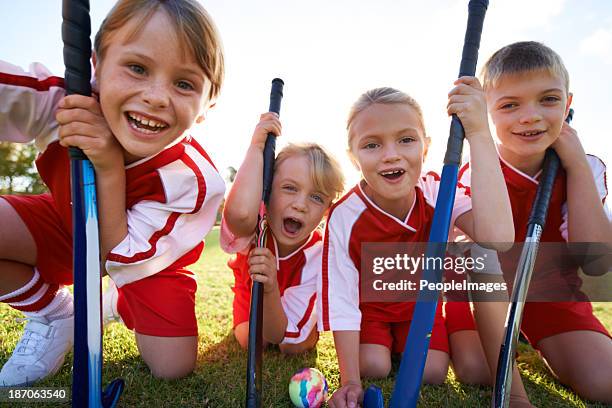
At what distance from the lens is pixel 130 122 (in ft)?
6.22

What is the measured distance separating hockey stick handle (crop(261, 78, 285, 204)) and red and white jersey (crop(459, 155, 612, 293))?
41.7 inches

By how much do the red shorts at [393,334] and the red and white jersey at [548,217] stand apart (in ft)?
1.58

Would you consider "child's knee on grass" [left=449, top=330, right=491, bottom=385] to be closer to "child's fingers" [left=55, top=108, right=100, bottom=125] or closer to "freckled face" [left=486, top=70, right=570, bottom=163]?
"freckled face" [left=486, top=70, right=570, bottom=163]

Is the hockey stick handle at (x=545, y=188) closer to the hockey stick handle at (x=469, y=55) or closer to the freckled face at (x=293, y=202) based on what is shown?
the hockey stick handle at (x=469, y=55)

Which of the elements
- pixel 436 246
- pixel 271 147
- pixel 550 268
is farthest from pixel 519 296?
pixel 271 147

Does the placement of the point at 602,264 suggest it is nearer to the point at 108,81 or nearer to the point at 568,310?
the point at 568,310

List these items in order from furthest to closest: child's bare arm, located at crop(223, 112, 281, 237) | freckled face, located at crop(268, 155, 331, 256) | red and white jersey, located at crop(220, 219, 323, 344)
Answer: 1. red and white jersey, located at crop(220, 219, 323, 344)
2. freckled face, located at crop(268, 155, 331, 256)
3. child's bare arm, located at crop(223, 112, 281, 237)

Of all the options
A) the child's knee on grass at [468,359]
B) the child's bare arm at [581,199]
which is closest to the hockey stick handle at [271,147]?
the child's knee on grass at [468,359]

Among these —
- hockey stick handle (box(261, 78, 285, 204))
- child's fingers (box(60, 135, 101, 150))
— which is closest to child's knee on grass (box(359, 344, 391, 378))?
hockey stick handle (box(261, 78, 285, 204))

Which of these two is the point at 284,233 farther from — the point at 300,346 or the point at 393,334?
the point at 393,334

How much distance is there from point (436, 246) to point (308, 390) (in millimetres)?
811

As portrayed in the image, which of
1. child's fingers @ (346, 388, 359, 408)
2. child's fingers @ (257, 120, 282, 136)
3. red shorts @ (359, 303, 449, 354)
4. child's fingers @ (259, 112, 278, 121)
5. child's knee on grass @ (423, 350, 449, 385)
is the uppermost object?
child's fingers @ (259, 112, 278, 121)

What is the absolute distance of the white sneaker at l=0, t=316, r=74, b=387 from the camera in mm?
1989

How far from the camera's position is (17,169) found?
2600 cm
